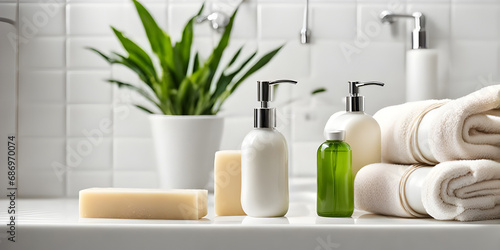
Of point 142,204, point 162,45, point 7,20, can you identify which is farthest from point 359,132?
point 7,20

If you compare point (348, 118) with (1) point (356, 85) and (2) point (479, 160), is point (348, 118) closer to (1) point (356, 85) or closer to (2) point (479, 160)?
(1) point (356, 85)

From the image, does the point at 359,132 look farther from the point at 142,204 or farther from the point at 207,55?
the point at 207,55

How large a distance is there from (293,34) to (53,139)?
0.58m

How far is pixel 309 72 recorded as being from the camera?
1.34 meters

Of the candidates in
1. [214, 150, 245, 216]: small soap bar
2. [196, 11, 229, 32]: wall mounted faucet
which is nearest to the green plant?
[196, 11, 229, 32]: wall mounted faucet

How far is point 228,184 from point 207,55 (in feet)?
1.80

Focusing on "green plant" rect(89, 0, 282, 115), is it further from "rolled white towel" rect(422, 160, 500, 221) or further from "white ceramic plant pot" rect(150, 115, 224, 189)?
"rolled white towel" rect(422, 160, 500, 221)

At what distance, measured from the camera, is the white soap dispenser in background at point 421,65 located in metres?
1.30

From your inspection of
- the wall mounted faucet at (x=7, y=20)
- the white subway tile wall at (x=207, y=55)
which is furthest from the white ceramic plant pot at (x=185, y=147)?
the wall mounted faucet at (x=7, y=20)

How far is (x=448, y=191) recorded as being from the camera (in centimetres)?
73

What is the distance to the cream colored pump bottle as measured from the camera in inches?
34.4

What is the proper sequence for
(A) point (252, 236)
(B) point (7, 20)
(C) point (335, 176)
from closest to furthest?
(A) point (252, 236) < (C) point (335, 176) < (B) point (7, 20)

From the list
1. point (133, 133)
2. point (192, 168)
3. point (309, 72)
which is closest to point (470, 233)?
point (192, 168)

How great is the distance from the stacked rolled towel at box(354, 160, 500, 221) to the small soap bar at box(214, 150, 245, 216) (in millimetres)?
205
